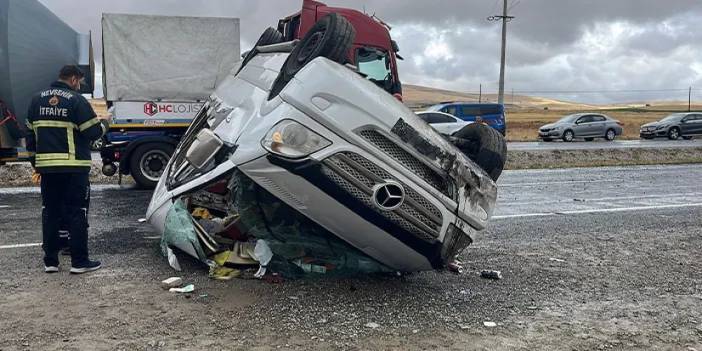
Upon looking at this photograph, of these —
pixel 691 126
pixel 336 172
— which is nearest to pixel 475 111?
pixel 691 126

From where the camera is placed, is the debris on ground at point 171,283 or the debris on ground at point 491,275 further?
the debris on ground at point 491,275

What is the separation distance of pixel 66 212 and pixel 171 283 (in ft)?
3.82

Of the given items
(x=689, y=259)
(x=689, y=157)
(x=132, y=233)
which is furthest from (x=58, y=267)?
(x=689, y=157)

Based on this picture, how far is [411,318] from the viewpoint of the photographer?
3941mm

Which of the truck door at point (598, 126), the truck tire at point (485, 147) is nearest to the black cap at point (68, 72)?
the truck tire at point (485, 147)

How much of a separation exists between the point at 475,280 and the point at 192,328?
2340 millimetres

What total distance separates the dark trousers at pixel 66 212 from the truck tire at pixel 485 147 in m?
3.01

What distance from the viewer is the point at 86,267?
15.8 ft

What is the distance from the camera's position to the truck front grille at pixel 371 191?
3666mm

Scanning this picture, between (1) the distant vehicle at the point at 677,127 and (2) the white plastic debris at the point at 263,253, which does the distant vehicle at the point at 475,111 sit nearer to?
(1) the distant vehicle at the point at 677,127

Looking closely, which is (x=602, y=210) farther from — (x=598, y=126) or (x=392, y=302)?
(x=598, y=126)

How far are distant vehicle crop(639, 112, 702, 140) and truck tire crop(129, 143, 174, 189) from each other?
29039mm

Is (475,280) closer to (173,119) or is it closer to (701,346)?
(701,346)

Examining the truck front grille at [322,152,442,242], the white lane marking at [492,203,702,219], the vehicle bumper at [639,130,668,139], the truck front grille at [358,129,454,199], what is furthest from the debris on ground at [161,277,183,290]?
→ the vehicle bumper at [639,130,668,139]
